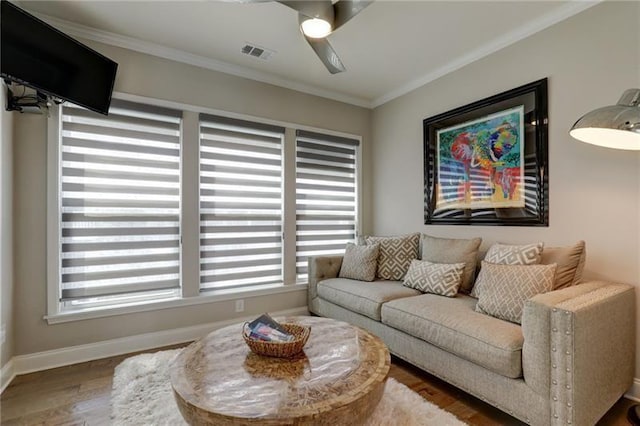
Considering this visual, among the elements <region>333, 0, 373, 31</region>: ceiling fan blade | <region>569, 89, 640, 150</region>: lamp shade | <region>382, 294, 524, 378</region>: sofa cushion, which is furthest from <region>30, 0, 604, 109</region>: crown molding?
<region>382, 294, 524, 378</region>: sofa cushion

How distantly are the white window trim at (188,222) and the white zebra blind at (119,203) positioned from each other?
0.05 m

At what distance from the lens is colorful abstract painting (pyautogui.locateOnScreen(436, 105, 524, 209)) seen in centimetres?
269

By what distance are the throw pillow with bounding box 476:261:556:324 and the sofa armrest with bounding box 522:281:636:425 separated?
17cm

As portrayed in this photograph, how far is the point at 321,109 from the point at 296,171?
0.87 m

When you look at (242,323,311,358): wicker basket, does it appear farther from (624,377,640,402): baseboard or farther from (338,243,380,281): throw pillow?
(624,377,640,402): baseboard

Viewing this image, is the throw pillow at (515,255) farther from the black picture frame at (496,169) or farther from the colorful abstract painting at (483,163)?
the colorful abstract painting at (483,163)

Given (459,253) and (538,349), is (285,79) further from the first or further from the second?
(538,349)

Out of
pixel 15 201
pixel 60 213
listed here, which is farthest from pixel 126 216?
pixel 15 201

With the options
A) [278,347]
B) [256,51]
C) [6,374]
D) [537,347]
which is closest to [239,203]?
[256,51]

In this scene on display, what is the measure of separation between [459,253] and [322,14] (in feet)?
7.06

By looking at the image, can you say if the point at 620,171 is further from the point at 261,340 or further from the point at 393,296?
the point at 261,340

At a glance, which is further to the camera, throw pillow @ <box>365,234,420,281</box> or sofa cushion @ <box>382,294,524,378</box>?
throw pillow @ <box>365,234,420,281</box>

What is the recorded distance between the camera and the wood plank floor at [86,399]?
73.1 inches

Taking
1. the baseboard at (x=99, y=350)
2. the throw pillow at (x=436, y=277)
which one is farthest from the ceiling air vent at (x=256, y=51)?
the baseboard at (x=99, y=350)
